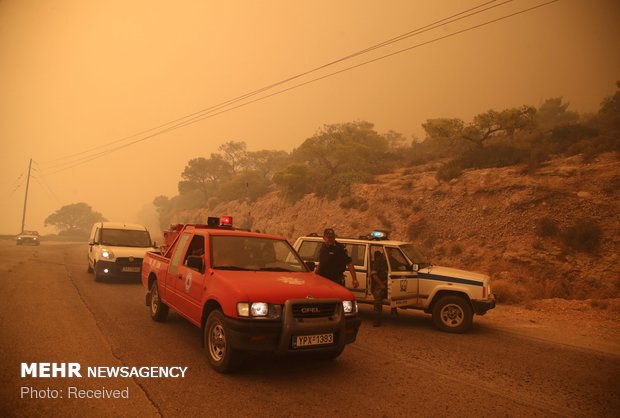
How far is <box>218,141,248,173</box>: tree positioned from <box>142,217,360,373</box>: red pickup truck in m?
62.8

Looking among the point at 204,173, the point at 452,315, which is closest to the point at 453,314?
the point at 452,315

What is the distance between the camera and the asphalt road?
13.1 feet

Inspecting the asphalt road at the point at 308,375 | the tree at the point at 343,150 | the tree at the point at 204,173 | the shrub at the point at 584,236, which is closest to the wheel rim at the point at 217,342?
the asphalt road at the point at 308,375

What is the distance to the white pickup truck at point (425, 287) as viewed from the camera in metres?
8.02

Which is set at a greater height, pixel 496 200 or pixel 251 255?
pixel 496 200

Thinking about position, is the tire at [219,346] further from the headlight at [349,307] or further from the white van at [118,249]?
the white van at [118,249]

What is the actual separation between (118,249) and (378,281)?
8401mm

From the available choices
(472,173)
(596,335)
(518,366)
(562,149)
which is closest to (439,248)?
(472,173)

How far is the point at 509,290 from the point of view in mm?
12633

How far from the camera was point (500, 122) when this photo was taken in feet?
86.6

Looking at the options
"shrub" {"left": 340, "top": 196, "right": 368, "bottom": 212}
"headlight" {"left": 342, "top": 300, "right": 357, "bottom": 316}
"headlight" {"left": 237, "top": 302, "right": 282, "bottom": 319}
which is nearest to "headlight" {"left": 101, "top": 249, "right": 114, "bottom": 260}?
"headlight" {"left": 237, "top": 302, "right": 282, "bottom": 319}

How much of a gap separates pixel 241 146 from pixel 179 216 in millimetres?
16579

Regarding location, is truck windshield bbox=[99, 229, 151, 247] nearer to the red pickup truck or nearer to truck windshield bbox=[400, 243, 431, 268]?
the red pickup truck

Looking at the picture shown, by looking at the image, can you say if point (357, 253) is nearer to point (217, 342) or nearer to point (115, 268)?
point (217, 342)
